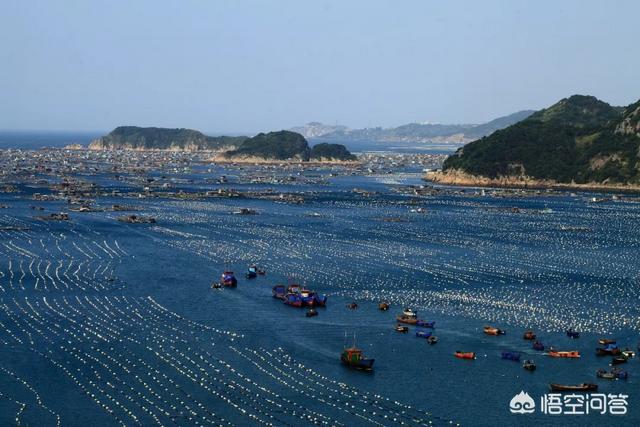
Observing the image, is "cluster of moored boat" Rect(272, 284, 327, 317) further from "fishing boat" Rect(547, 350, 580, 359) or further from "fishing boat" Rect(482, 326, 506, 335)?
"fishing boat" Rect(547, 350, 580, 359)

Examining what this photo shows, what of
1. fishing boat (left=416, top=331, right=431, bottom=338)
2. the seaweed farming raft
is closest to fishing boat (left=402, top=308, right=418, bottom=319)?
fishing boat (left=416, top=331, right=431, bottom=338)

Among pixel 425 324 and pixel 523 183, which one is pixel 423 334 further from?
pixel 523 183

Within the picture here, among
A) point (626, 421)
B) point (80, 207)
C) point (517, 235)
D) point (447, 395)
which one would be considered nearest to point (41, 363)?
point (447, 395)

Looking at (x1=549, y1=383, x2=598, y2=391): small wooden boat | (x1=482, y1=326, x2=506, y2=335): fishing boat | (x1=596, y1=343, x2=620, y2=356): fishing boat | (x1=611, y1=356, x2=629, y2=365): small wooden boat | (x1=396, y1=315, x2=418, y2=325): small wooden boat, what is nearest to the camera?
(x1=549, y1=383, x2=598, y2=391): small wooden boat

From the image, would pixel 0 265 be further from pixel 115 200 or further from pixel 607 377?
pixel 115 200

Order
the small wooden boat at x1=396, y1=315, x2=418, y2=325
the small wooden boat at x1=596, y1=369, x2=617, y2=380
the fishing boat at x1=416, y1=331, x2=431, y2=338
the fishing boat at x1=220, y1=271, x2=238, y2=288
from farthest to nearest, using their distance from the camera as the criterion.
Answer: the fishing boat at x1=220, y1=271, x2=238, y2=288, the small wooden boat at x1=396, y1=315, x2=418, y2=325, the fishing boat at x1=416, y1=331, x2=431, y2=338, the small wooden boat at x1=596, y1=369, x2=617, y2=380

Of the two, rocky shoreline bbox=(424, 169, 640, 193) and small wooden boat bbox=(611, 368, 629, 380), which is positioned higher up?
rocky shoreline bbox=(424, 169, 640, 193)

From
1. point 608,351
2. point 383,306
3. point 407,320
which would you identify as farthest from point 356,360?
point 608,351
